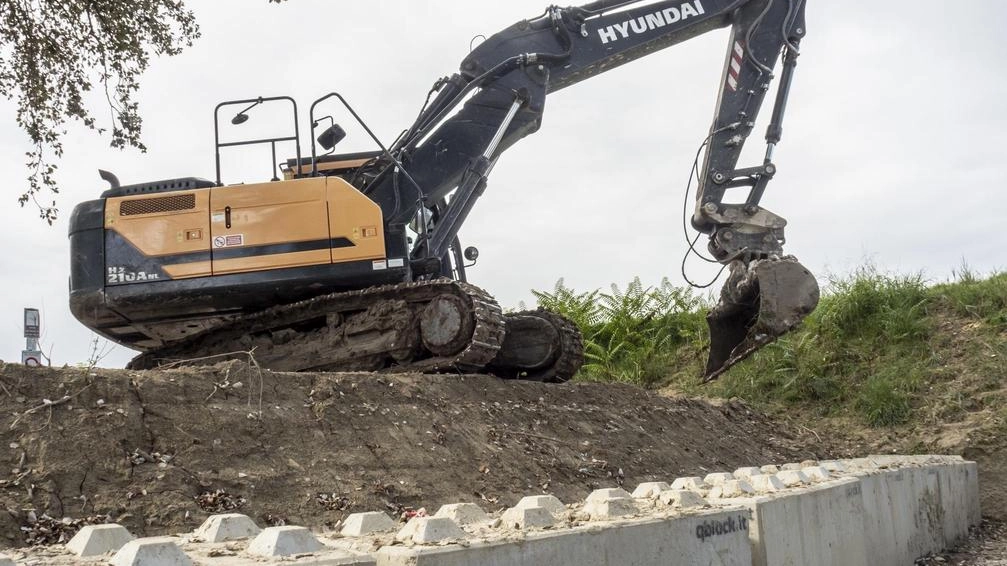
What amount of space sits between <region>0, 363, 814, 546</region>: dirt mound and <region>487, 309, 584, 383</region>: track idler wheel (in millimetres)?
1458

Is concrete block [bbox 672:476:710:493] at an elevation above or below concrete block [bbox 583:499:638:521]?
below

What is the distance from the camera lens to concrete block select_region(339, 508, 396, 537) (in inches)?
111

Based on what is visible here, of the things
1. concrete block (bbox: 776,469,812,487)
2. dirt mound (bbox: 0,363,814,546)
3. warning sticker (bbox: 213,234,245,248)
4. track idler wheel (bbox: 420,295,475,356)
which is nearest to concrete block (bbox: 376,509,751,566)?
concrete block (bbox: 776,469,812,487)

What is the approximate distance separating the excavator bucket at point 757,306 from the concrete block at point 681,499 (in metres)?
4.87

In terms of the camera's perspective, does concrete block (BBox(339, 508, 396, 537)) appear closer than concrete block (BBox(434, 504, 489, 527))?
Yes

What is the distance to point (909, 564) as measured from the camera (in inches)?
253

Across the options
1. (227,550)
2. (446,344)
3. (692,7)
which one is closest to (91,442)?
(227,550)

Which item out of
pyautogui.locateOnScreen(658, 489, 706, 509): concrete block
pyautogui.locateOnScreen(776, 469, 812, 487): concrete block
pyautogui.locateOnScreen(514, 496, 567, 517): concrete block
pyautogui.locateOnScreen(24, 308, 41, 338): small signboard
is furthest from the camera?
pyautogui.locateOnScreen(24, 308, 41, 338): small signboard

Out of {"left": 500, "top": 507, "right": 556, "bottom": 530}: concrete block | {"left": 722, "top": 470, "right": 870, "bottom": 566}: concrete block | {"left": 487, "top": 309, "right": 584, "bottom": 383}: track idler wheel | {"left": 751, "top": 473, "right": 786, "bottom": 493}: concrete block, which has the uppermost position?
{"left": 487, "top": 309, "right": 584, "bottom": 383}: track idler wheel

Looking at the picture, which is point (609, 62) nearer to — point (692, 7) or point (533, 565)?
point (692, 7)

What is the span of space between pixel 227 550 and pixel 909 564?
5258 millimetres

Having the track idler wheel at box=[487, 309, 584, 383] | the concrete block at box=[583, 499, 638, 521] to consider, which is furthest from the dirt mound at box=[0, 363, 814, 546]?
the concrete block at box=[583, 499, 638, 521]

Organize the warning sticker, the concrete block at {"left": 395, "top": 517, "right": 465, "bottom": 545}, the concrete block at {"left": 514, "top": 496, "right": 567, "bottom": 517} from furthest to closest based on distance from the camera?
the warning sticker < the concrete block at {"left": 514, "top": 496, "right": 567, "bottom": 517} < the concrete block at {"left": 395, "top": 517, "right": 465, "bottom": 545}

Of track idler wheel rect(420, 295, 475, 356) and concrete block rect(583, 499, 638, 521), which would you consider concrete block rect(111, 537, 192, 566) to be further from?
track idler wheel rect(420, 295, 475, 356)
